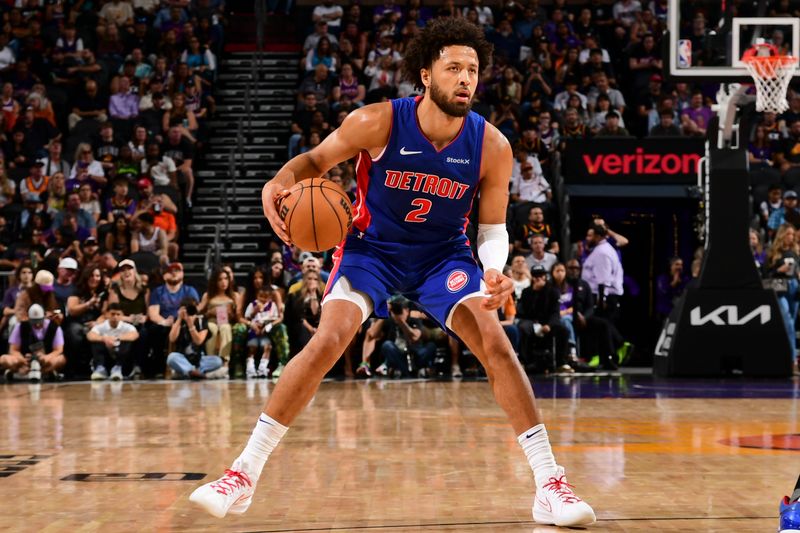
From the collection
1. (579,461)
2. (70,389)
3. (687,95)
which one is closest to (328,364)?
(579,461)

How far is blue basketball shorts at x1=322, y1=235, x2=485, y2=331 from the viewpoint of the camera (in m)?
4.69

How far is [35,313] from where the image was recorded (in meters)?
12.2

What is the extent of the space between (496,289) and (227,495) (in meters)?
1.26

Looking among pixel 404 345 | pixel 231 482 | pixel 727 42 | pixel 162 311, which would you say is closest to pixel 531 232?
pixel 404 345

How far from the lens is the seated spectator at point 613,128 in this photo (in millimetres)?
15391

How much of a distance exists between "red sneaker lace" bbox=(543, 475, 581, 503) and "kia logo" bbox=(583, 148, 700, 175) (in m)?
11.0

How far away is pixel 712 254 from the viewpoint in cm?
1189

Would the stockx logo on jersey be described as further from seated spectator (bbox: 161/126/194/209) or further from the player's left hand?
seated spectator (bbox: 161/126/194/209)

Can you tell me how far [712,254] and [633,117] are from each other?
17.1 feet

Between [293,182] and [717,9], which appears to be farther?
[717,9]

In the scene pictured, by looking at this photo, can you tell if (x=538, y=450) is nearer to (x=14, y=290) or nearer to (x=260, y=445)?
(x=260, y=445)

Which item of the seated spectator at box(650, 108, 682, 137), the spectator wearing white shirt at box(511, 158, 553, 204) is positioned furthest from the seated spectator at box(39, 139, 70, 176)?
the seated spectator at box(650, 108, 682, 137)

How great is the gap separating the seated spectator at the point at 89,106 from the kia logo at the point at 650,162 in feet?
23.3

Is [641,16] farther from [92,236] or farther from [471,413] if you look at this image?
[471,413]
